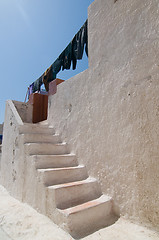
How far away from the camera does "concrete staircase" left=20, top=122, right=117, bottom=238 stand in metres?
1.78

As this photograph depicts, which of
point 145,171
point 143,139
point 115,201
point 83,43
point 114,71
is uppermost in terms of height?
point 83,43

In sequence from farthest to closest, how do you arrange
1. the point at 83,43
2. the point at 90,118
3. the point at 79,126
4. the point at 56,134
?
the point at 83,43
the point at 56,134
the point at 79,126
the point at 90,118

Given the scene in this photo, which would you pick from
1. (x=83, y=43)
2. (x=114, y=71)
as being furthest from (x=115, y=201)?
(x=83, y=43)

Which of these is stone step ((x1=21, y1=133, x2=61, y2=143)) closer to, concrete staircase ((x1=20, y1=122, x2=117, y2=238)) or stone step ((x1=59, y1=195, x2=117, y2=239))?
concrete staircase ((x1=20, y1=122, x2=117, y2=238))

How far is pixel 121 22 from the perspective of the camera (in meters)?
2.52

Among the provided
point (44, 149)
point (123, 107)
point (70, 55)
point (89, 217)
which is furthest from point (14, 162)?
point (70, 55)

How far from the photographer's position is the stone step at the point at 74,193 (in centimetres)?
198

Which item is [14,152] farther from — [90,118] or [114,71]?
[114,71]

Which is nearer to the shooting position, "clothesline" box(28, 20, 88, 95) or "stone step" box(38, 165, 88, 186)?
"stone step" box(38, 165, 88, 186)

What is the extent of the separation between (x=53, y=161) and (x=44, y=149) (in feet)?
1.13

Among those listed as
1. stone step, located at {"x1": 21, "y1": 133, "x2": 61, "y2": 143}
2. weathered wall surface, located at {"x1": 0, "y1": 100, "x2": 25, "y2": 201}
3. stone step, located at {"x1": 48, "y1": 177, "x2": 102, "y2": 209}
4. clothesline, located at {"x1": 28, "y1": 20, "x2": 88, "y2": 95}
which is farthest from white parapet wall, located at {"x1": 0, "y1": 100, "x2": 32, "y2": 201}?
clothesline, located at {"x1": 28, "y1": 20, "x2": 88, "y2": 95}

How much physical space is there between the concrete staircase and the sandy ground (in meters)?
0.09

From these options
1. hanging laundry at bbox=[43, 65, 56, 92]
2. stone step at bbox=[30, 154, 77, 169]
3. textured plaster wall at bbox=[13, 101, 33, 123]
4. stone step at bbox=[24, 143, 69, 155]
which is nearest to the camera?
stone step at bbox=[30, 154, 77, 169]

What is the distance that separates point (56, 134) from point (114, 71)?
2016 millimetres
